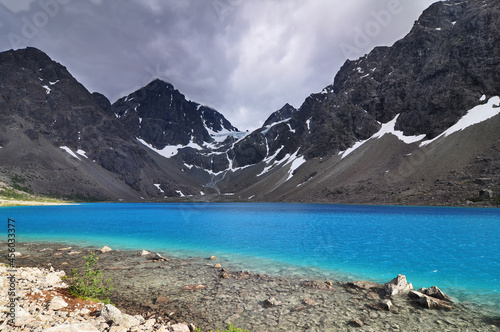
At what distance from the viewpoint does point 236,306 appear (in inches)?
485

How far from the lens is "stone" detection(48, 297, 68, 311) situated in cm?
975

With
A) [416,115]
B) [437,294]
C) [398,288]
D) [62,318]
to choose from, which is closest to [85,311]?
[62,318]

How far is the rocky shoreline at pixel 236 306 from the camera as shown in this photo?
30.1ft

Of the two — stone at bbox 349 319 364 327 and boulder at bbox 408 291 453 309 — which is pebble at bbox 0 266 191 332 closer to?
stone at bbox 349 319 364 327

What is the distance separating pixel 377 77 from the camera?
19025cm

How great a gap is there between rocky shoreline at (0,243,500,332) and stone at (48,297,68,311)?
0.11 feet

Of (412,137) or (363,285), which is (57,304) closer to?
(363,285)

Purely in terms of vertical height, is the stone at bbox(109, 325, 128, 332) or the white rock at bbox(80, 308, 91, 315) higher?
the stone at bbox(109, 325, 128, 332)

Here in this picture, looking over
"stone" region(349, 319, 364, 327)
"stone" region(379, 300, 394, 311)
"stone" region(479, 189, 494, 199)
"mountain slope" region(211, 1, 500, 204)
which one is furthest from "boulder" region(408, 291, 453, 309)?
"stone" region(479, 189, 494, 199)

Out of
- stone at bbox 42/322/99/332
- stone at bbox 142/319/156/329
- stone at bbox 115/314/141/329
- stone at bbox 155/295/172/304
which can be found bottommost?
stone at bbox 155/295/172/304

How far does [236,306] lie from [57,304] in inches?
280

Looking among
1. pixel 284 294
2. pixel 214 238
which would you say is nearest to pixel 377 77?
pixel 214 238

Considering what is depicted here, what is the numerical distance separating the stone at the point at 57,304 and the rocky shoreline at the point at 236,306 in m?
0.03

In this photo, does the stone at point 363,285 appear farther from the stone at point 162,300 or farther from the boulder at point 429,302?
the stone at point 162,300
